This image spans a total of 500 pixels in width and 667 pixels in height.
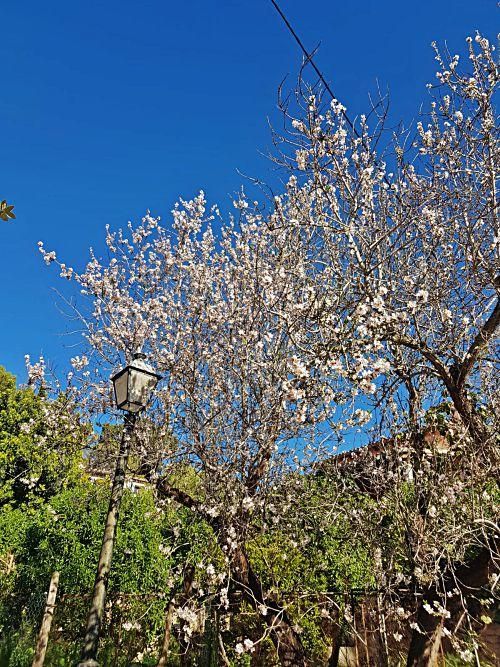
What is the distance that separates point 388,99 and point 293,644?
17.5ft

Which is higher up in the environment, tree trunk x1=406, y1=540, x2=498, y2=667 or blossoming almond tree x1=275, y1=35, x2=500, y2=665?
blossoming almond tree x1=275, y1=35, x2=500, y2=665

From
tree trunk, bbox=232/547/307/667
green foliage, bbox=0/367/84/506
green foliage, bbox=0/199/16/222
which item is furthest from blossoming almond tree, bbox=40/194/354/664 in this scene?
green foliage, bbox=0/367/84/506

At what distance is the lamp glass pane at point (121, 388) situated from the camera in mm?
4316

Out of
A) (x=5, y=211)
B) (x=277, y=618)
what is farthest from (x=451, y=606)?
(x=5, y=211)

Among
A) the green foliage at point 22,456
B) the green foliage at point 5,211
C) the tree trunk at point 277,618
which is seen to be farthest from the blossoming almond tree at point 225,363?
the green foliage at point 22,456

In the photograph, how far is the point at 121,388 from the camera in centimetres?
436

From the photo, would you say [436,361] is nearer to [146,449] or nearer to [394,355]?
[394,355]

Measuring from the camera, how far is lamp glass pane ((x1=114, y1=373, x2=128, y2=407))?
4.32 meters

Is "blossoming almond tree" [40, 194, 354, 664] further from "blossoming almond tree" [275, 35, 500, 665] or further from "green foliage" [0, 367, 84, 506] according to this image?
"green foliage" [0, 367, 84, 506]

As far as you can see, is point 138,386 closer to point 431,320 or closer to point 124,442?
point 124,442

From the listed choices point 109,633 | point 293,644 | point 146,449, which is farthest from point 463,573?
point 109,633

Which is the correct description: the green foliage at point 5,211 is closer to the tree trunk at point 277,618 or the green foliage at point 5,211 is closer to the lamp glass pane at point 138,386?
the lamp glass pane at point 138,386

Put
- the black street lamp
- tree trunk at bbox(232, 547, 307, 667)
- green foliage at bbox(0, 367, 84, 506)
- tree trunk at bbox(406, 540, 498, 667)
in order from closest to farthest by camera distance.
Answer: the black street lamp → tree trunk at bbox(406, 540, 498, 667) → tree trunk at bbox(232, 547, 307, 667) → green foliage at bbox(0, 367, 84, 506)

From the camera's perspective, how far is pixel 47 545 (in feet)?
27.2
